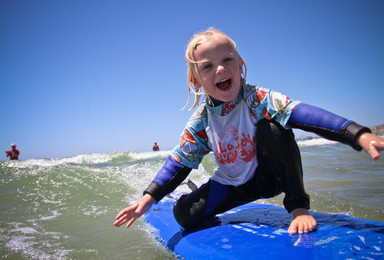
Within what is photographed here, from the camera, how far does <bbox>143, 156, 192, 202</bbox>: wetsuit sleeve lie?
154 centimetres

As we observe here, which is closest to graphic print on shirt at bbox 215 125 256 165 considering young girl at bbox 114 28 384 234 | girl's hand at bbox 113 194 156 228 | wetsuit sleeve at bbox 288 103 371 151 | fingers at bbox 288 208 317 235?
young girl at bbox 114 28 384 234

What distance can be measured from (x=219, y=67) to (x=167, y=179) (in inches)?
30.1

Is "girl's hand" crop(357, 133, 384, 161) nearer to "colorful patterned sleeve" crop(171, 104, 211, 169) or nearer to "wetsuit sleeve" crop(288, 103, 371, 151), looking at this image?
"wetsuit sleeve" crop(288, 103, 371, 151)

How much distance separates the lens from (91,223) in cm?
216

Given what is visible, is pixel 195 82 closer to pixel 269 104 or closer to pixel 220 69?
pixel 220 69

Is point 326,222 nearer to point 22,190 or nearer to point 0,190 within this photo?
point 22,190

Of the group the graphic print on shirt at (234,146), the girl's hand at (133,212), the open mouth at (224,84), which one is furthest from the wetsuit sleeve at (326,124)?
the girl's hand at (133,212)

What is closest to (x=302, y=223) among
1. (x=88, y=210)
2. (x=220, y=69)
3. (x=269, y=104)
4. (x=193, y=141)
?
(x=269, y=104)

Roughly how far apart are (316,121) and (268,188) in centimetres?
54

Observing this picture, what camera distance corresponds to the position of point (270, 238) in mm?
1234

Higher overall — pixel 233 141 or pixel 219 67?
pixel 219 67

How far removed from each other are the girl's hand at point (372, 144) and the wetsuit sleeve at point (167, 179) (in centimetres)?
100

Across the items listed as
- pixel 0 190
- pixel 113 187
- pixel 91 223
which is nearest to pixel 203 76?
pixel 91 223

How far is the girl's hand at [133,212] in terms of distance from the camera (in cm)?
137
